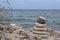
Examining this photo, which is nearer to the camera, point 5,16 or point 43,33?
point 5,16

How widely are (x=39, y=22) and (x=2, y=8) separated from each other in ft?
27.3

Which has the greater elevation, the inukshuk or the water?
the inukshuk

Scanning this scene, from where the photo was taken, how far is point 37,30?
1605 cm

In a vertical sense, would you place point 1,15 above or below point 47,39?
above

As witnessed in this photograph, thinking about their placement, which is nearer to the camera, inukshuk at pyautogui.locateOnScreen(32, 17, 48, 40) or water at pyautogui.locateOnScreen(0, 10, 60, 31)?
inukshuk at pyautogui.locateOnScreen(32, 17, 48, 40)

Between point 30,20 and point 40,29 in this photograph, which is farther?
point 30,20

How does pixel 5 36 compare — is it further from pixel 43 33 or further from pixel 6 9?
pixel 43 33

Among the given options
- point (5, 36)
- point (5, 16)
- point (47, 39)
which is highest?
point (5, 16)

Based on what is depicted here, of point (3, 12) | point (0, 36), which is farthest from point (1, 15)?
point (0, 36)

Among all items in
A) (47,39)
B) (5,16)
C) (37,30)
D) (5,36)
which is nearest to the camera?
(5,16)

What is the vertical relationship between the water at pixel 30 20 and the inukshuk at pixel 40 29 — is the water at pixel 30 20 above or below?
below

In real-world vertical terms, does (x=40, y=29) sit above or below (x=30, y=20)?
above

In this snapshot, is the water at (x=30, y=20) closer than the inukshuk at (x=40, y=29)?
No

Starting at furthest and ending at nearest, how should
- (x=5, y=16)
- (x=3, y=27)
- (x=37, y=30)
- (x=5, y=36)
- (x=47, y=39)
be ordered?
(x=37, y=30), (x=47, y=39), (x=3, y=27), (x=5, y=36), (x=5, y=16)
